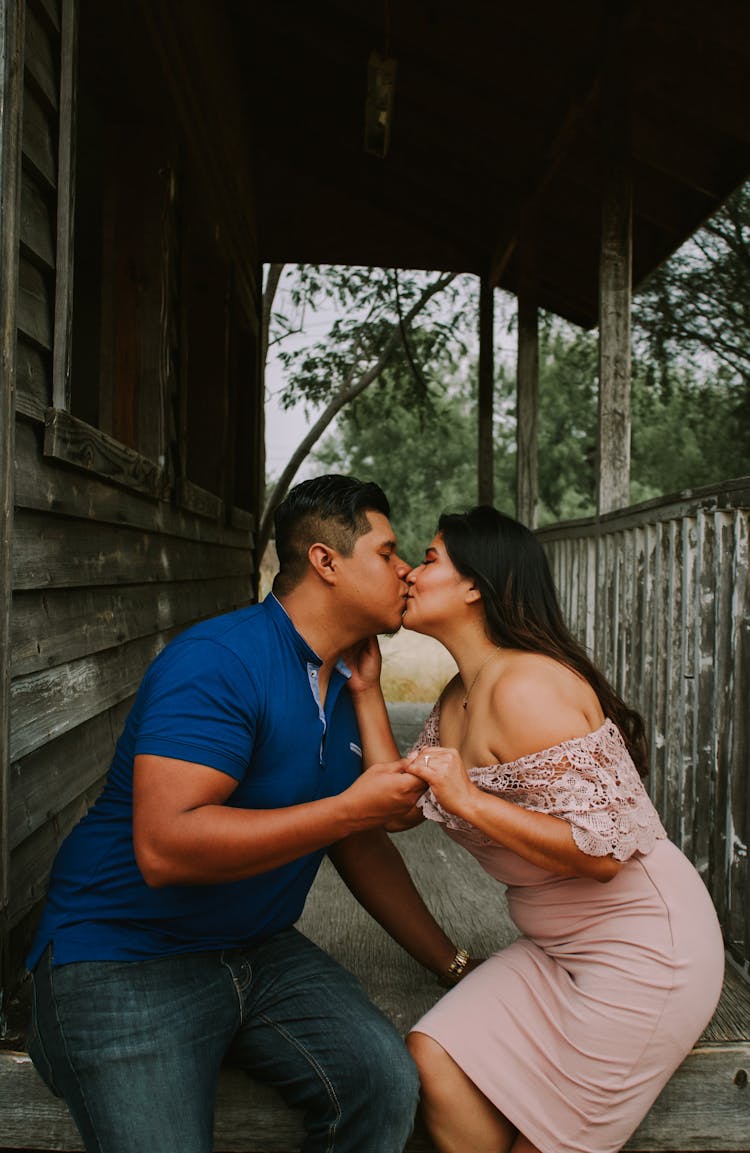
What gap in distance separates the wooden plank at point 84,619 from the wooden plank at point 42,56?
120cm

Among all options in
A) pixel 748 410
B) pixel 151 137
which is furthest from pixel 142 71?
pixel 748 410

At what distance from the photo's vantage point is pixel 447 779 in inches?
74.1

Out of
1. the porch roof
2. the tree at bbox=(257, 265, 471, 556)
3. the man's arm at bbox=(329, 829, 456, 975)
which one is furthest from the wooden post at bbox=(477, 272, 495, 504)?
the man's arm at bbox=(329, 829, 456, 975)

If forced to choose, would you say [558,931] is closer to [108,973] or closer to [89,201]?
[108,973]

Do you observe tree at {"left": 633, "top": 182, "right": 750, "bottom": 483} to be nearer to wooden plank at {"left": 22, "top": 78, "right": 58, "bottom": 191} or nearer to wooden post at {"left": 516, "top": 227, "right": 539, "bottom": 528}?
wooden post at {"left": 516, "top": 227, "right": 539, "bottom": 528}

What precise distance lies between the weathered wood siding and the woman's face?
0.89 metres

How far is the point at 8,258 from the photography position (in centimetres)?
202

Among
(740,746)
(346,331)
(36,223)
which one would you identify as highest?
(346,331)

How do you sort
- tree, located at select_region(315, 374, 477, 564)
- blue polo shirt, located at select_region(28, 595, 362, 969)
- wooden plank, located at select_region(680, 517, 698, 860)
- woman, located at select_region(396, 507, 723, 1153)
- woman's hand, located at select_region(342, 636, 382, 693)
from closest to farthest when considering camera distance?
blue polo shirt, located at select_region(28, 595, 362, 969)
woman, located at select_region(396, 507, 723, 1153)
woman's hand, located at select_region(342, 636, 382, 693)
wooden plank, located at select_region(680, 517, 698, 860)
tree, located at select_region(315, 374, 477, 564)

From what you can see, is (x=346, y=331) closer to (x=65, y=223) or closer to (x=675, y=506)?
(x=675, y=506)

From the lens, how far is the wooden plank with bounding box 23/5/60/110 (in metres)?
2.29

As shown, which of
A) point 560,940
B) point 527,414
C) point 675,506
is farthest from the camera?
point 527,414

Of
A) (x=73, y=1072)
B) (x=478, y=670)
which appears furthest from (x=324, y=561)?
(x=73, y=1072)

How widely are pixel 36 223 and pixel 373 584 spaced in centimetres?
116
